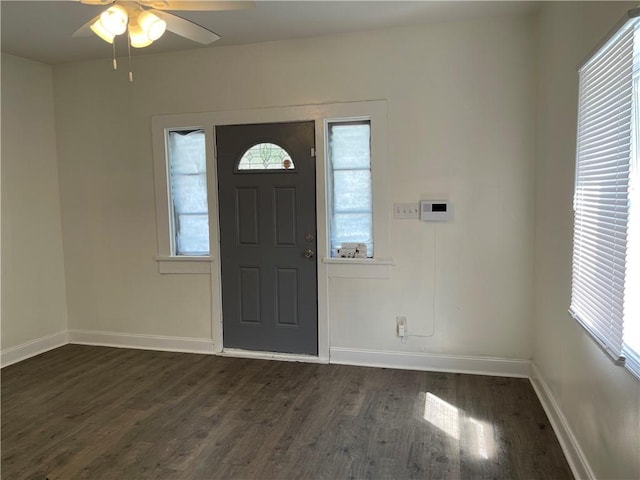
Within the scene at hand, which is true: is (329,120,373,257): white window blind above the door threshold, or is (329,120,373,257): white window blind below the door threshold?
above

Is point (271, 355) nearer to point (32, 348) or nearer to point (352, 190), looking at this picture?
point (352, 190)

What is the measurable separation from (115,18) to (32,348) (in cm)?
331

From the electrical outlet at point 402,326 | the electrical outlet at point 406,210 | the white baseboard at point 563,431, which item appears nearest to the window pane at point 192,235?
the electrical outlet at point 406,210

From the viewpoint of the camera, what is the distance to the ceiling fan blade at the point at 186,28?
2.24 m

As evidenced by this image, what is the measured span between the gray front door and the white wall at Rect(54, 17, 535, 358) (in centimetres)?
24

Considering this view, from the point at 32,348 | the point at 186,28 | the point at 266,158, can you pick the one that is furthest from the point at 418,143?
the point at 32,348

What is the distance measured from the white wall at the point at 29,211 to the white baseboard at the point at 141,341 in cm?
23

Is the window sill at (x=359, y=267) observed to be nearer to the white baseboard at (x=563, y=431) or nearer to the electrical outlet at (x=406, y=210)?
the electrical outlet at (x=406, y=210)

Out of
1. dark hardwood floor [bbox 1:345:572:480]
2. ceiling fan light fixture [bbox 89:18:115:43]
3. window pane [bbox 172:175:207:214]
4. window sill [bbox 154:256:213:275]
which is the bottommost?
dark hardwood floor [bbox 1:345:572:480]

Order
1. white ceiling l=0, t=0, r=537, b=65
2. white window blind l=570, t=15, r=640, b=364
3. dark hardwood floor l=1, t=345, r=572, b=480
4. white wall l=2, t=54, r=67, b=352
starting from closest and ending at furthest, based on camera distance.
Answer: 1. white window blind l=570, t=15, r=640, b=364
2. dark hardwood floor l=1, t=345, r=572, b=480
3. white ceiling l=0, t=0, r=537, b=65
4. white wall l=2, t=54, r=67, b=352

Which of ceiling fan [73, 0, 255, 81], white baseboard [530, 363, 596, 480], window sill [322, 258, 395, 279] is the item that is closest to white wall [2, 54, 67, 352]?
ceiling fan [73, 0, 255, 81]

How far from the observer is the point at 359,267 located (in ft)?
12.1

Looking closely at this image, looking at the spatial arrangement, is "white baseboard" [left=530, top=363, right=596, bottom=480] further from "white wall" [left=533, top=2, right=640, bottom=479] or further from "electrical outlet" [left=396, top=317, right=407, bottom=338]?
"electrical outlet" [left=396, top=317, right=407, bottom=338]

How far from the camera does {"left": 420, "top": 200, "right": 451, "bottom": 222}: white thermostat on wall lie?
3467 mm
